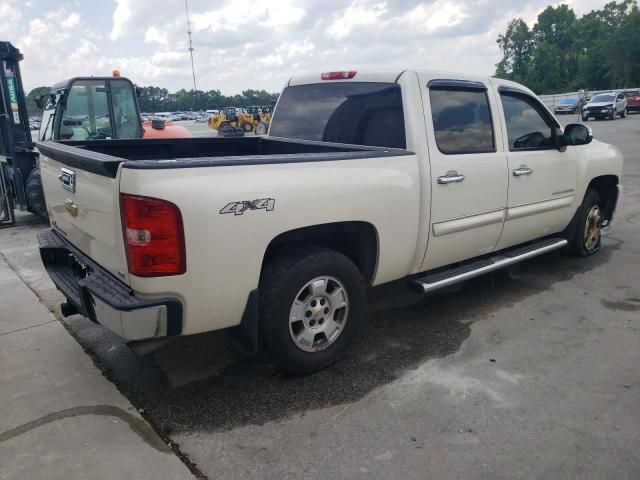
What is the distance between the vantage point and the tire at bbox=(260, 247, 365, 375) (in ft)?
10.4

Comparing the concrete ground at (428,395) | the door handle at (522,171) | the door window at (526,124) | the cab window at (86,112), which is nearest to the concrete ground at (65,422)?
the concrete ground at (428,395)

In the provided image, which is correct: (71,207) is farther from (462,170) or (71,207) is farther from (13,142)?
(13,142)

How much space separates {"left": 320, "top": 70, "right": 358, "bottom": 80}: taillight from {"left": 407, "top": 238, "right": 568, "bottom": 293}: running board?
1.71 metres

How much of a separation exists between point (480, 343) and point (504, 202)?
1.22 metres

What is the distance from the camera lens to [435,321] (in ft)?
14.3

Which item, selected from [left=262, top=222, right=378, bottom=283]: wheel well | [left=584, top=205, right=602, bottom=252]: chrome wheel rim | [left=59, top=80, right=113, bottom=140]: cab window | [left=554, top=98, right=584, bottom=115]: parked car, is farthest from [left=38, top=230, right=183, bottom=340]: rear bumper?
[left=554, top=98, right=584, bottom=115]: parked car

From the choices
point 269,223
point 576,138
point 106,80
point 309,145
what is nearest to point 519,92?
point 576,138

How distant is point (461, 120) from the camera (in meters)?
4.12

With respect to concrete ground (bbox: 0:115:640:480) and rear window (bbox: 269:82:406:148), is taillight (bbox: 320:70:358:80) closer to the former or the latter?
rear window (bbox: 269:82:406:148)

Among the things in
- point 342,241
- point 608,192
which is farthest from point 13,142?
point 608,192

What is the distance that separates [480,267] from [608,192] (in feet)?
8.97

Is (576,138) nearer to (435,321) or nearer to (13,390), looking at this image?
(435,321)

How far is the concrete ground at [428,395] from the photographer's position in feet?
8.69

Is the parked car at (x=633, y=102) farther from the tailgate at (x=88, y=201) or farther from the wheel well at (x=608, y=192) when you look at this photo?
the tailgate at (x=88, y=201)
